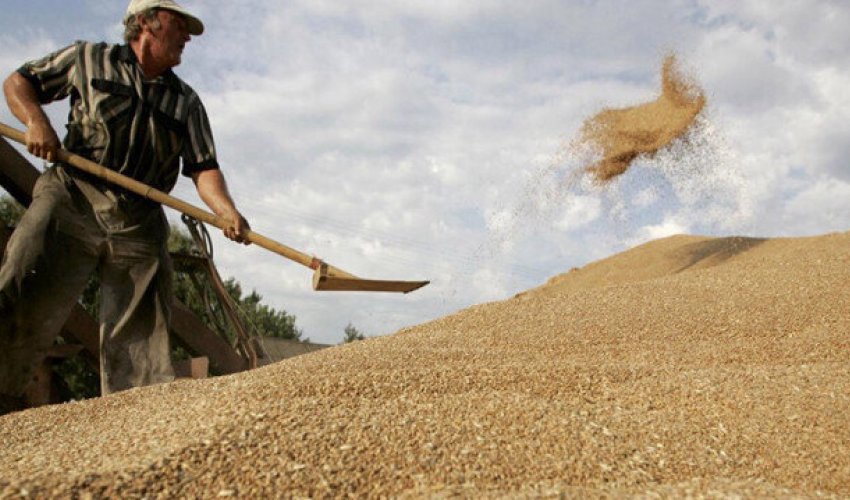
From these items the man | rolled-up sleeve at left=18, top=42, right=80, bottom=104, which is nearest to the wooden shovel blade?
the man

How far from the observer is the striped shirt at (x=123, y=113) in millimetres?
3490

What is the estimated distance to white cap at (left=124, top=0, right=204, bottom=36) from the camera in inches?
137

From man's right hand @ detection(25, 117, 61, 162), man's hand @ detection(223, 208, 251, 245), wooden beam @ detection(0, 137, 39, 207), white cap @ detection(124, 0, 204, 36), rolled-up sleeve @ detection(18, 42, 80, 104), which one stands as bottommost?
man's hand @ detection(223, 208, 251, 245)

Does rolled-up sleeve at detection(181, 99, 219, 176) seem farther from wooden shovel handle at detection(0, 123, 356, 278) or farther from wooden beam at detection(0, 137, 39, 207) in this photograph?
wooden beam at detection(0, 137, 39, 207)

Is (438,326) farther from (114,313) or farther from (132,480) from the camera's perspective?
(132,480)

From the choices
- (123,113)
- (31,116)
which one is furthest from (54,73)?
(123,113)

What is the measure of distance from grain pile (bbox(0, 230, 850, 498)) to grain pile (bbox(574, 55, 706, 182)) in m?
3.11

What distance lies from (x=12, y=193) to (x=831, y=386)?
3808 mm

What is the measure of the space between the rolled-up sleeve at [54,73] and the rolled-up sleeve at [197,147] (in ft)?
1.71

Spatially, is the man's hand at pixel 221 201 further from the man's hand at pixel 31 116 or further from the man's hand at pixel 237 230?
the man's hand at pixel 31 116

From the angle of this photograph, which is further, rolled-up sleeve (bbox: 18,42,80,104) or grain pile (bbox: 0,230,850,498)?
rolled-up sleeve (bbox: 18,42,80,104)

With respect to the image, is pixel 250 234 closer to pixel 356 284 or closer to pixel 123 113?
pixel 356 284

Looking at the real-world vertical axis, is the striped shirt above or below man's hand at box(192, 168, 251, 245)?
above

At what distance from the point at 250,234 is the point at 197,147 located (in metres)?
0.53
